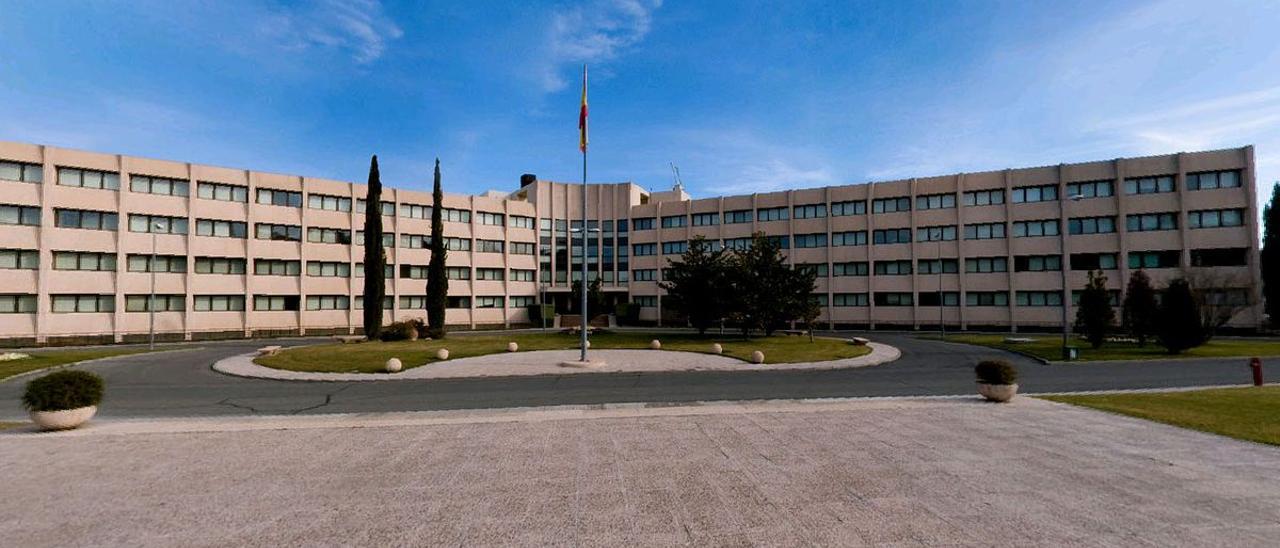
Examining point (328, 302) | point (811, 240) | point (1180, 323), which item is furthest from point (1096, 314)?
point (328, 302)

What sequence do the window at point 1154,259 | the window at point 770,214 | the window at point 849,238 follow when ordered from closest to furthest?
1. the window at point 1154,259
2. the window at point 849,238
3. the window at point 770,214

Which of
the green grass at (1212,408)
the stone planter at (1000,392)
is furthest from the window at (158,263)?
the green grass at (1212,408)

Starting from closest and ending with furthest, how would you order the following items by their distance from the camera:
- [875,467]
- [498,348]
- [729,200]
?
[875,467]
[498,348]
[729,200]

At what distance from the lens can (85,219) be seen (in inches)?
1679

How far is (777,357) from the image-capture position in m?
Result: 29.2

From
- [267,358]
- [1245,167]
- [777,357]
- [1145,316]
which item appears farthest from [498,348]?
[1245,167]

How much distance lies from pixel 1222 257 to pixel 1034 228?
14104 millimetres

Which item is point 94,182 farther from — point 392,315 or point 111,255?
point 392,315

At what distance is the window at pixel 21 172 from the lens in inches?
1576

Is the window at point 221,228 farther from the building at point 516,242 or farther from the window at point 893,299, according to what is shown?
the window at point 893,299

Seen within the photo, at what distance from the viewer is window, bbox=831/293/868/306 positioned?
6050cm

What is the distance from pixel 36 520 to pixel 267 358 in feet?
80.5

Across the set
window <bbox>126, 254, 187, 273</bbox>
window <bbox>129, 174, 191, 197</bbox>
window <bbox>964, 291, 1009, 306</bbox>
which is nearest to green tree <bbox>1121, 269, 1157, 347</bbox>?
window <bbox>964, 291, 1009, 306</bbox>

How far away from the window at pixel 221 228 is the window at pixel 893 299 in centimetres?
6582
